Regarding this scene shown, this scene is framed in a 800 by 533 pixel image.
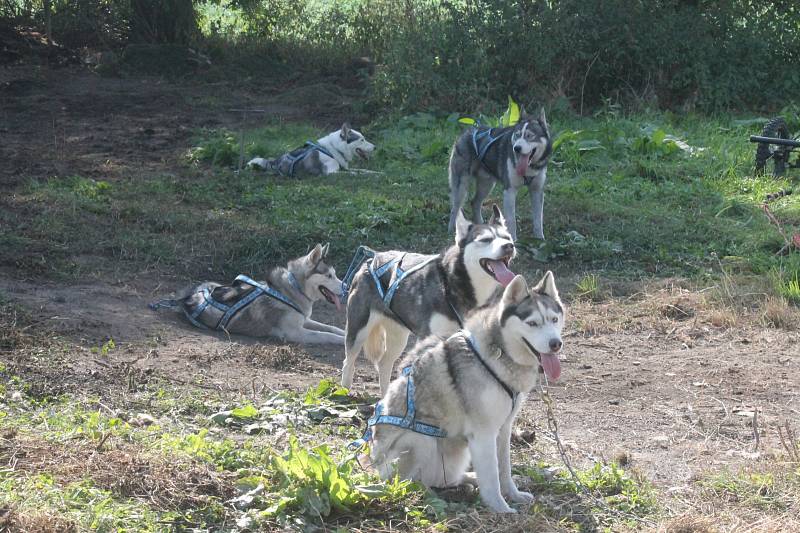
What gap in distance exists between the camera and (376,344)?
687 cm

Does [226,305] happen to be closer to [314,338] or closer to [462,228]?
[314,338]

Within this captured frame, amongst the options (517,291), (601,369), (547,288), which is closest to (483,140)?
(601,369)

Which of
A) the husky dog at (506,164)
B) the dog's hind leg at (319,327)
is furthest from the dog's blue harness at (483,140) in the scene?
the dog's hind leg at (319,327)

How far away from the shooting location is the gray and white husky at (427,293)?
629 cm

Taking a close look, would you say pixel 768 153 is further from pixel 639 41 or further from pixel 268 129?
pixel 268 129

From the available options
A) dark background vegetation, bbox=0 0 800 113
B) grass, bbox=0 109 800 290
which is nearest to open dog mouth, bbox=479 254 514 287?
grass, bbox=0 109 800 290

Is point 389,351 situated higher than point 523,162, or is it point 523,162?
point 523,162

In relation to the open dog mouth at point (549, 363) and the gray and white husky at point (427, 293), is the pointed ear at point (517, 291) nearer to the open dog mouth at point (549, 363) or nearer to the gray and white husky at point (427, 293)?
the open dog mouth at point (549, 363)

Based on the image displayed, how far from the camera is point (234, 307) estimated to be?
8.40m

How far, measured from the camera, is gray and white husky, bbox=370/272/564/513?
4680mm

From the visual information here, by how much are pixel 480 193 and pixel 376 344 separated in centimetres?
462

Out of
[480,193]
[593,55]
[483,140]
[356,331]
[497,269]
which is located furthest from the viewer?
[593,55]

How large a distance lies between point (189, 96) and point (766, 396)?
1394 centimetres

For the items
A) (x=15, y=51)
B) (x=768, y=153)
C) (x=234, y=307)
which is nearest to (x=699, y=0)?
(x=768, y=153)
